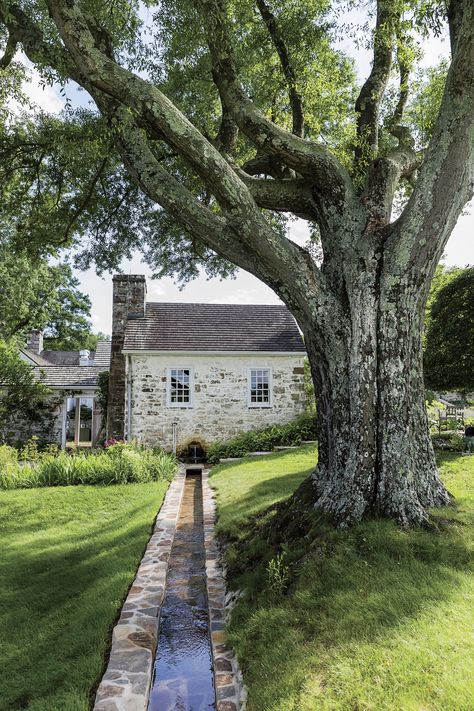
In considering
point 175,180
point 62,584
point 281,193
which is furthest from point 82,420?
point 175,180

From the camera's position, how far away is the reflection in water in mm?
3677

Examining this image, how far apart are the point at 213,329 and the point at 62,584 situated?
47.0ft

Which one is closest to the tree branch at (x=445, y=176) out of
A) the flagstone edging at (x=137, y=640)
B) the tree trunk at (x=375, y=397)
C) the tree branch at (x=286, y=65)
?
the tree trunk at (x=375, y=397)

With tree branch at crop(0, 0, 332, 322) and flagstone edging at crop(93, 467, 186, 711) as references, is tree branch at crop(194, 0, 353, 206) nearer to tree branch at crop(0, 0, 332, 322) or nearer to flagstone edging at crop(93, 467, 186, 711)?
tree branch at crop(0, 0, 332, 322)

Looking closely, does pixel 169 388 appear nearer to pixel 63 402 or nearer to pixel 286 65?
pixel 63 402

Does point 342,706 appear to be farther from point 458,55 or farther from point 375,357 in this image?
point 458,55

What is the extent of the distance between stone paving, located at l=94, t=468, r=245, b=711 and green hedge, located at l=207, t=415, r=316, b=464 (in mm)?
8989

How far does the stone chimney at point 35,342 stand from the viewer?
35.4 metres

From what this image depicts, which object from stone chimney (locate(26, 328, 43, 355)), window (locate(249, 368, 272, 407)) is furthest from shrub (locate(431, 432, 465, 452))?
stone chimney (locate(26, 328, 43, 355))

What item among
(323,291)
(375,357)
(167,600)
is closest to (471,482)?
(375,357)

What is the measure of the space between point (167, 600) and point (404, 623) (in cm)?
287

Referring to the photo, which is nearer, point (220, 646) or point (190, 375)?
point (220, 646)

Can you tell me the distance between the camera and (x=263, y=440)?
16516 millimetres

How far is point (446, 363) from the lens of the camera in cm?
1227
